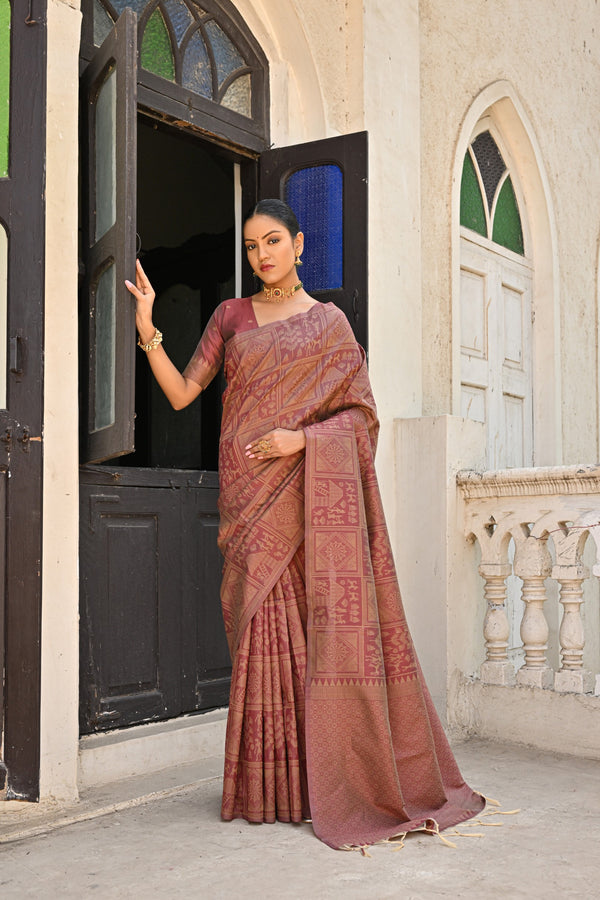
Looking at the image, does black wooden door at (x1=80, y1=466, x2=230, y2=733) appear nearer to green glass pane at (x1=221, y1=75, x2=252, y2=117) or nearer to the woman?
the woman

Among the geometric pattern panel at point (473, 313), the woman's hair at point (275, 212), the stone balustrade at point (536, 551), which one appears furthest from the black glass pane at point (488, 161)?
the woman's hair at point (275, 212)

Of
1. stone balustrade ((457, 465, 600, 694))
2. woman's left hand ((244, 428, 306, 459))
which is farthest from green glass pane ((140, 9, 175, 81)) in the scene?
stone balustrade ((457, 465, 600, 694))

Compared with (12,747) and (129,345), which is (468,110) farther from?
(12,747)

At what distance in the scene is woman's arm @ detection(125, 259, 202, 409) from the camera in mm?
3049

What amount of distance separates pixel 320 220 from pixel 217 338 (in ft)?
3.51

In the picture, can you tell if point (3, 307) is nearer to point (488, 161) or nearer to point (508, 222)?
point (488, 161)

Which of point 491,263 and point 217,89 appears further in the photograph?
point 491,263

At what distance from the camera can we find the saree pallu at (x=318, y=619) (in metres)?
2.92

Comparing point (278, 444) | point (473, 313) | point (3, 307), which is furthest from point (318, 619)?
→ point (473, 313)

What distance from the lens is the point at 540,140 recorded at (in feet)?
20.5

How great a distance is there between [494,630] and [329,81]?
2.67 meters

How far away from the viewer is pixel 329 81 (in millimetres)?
4598

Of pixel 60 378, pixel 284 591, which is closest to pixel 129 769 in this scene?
pixel 284 591

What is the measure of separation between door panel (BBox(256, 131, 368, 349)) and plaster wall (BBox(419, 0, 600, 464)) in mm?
1158
